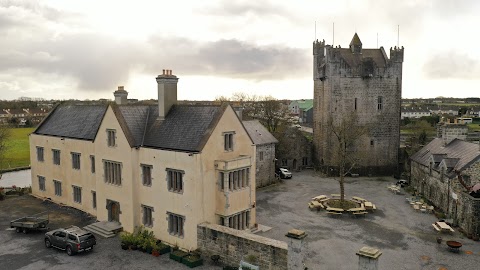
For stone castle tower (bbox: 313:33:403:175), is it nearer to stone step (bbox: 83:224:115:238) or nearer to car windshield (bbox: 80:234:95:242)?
stone step (bbox: 83:224:115:238)

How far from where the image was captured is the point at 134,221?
28.6 meters

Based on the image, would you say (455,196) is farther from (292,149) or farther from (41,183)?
(41,183)

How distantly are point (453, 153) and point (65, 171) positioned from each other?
38613mm

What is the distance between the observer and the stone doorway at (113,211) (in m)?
30.5

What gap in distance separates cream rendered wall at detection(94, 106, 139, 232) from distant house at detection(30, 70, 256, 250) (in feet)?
0.24

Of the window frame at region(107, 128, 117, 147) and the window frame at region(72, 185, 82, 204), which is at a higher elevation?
the window frame at region(107, 128, 117, 147)

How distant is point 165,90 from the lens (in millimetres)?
29703

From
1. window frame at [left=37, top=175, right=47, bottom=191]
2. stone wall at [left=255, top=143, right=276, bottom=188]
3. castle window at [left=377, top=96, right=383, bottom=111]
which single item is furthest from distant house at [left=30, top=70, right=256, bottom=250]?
castle window at [left=377, top=96, right=383, bottom=111]

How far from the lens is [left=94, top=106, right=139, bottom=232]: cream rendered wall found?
93.2 feet

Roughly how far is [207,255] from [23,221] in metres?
16.0

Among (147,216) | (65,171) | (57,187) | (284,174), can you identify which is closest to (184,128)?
(147,216)

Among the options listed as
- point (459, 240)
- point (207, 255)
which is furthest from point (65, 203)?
point (459, 240)

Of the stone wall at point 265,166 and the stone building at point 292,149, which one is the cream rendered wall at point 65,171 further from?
the stone building at point 292,149

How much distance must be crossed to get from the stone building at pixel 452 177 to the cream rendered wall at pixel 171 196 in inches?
813
